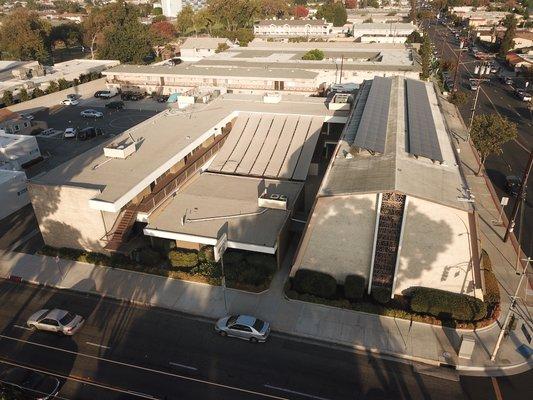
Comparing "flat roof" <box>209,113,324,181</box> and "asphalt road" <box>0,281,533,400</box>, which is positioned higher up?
"flat roof" <box>209,113,324,181</box>

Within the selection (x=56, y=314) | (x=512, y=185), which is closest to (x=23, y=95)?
(x=56, y=314)

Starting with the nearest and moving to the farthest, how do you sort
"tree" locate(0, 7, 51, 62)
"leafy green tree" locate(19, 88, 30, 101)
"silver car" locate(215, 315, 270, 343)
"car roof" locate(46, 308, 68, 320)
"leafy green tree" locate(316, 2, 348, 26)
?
"silver car" locate(215, 315, 270, 343) → "car roof" locate(46, 308, 68, 320) → "leafy green tree" locate(19, 88, 30, 101) → "tree" locate(0, 7, 51, 62) → "leafy green tree" locate(316, 2, 348, 26)

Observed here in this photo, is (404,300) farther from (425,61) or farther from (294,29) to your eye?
(294,29)

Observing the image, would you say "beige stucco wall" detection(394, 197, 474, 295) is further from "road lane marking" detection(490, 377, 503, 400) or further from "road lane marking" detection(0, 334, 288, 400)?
"road lane marking" detection(0, 334, 288, 400)

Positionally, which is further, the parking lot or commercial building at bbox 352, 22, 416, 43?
commercial building at bbox 352, 22, 416, 43

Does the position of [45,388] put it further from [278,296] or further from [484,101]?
[484,101]

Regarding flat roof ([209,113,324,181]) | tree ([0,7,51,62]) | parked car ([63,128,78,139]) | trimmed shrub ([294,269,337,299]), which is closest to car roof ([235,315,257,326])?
trimmed shrub ([294,269,337,299])

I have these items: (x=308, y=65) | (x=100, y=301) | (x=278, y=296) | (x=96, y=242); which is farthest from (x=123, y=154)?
(x=308, y=65)
